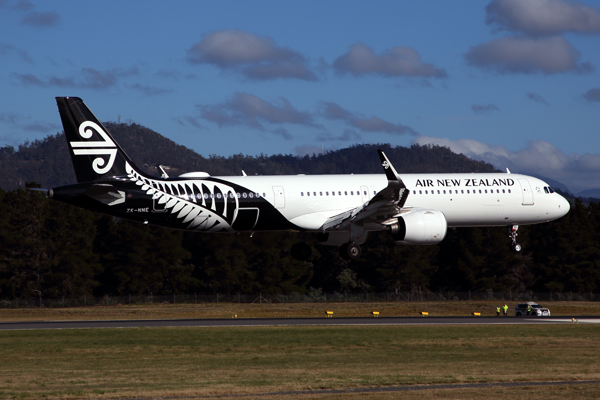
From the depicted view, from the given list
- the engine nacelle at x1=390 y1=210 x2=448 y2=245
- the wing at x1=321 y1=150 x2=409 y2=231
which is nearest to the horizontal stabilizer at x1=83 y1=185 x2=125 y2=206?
the wing at x1=321 y1=150 x2=409 y2=231

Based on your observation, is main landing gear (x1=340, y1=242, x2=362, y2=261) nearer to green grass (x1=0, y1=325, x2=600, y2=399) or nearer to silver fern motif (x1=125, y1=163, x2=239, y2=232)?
green grass (x1=0, y1=325, x2=600, y2=399)

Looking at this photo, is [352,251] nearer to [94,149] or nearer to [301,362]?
[94,149]

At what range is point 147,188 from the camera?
1806 inches

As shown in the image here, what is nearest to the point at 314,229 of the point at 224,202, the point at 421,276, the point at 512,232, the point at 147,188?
the point at 224,202

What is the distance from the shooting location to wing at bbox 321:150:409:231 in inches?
1766

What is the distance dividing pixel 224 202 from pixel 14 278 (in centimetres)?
5824

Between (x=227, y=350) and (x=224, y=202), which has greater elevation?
(x=224, y=202)

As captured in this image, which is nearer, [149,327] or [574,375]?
[574,375]

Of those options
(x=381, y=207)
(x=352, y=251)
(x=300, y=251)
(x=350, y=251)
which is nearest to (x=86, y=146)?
(x=300, y=251)

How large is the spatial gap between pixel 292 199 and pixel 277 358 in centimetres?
1491

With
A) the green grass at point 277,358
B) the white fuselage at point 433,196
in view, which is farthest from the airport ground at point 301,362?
the white fuselage at point 433,196

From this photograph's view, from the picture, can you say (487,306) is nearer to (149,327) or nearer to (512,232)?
(512,232)

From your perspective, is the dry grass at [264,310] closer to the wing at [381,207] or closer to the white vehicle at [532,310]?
the white vehicle at [532,310]

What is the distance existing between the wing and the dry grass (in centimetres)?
2204
